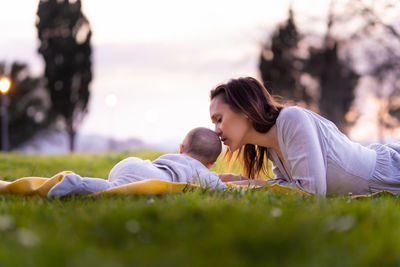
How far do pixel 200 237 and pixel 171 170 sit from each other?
2.18 meters

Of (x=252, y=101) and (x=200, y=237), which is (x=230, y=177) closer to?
(x=252, y=101)

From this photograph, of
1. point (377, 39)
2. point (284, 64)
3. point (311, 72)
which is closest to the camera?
point (377, 39)

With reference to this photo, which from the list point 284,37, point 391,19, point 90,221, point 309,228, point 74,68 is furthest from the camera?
point 74,68

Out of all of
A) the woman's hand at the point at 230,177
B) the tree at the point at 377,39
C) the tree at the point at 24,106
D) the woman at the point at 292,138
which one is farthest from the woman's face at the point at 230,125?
the tree at the point at 24,106

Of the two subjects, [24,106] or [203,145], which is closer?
[203,145]

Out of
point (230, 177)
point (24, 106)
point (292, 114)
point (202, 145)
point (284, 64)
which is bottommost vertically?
point (24, 106)

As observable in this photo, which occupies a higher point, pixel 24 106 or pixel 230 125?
pixel 230 125

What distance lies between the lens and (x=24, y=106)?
112ft

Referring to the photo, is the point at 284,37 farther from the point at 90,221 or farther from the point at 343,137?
the point at 90,221

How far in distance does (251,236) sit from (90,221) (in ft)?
2.70

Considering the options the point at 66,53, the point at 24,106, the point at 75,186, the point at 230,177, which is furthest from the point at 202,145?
the point at 24,106

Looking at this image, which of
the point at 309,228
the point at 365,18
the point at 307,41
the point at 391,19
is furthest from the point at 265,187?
the point at 307,41

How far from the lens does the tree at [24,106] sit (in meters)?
33.2

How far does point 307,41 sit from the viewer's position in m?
21.2
